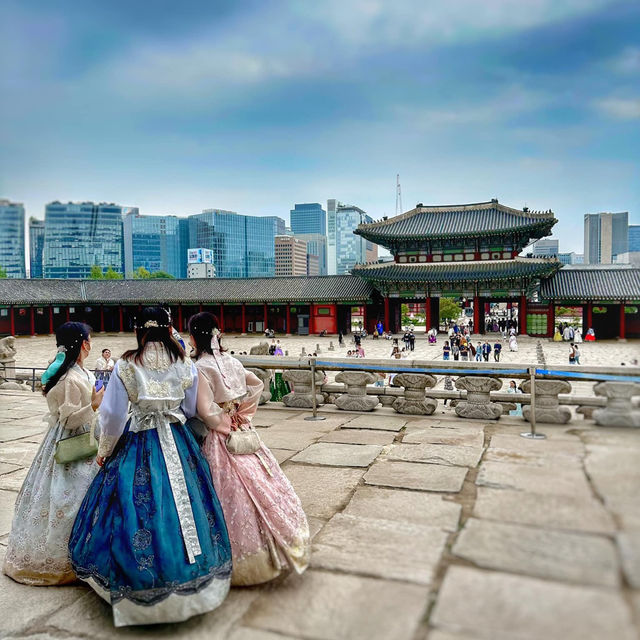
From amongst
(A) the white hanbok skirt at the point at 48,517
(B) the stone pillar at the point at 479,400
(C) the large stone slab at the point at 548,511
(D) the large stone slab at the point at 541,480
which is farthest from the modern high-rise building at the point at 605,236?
(B) the stone pillar at the point at 479,400

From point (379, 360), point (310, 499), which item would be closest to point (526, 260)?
point (379, 360)

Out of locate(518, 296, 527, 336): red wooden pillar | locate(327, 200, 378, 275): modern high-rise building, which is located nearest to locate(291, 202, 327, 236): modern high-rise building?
locate(327, 200, 378, 275): modern high-rise building

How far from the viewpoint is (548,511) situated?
5.71 feet

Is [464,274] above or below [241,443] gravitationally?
above

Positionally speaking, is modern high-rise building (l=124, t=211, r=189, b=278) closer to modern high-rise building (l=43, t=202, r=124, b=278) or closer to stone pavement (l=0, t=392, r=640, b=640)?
modern high-rise building (l=43, t=202, r=124, b=278)

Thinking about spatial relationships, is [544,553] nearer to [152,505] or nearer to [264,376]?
[152,505]

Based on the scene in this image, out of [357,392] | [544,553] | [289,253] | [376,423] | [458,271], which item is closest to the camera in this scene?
[544,553]

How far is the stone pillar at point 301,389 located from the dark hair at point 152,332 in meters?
4.03

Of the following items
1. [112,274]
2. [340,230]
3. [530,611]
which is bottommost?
[530,611]

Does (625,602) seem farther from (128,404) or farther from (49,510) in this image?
(49,510)

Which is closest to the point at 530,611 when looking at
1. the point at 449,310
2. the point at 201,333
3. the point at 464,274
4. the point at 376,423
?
the point at 201,333

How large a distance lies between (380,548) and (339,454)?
2.08 metres

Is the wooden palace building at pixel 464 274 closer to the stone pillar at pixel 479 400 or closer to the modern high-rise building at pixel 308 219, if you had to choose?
the stone pillar at pixel 479 400

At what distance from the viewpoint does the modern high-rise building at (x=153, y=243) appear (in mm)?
3832
